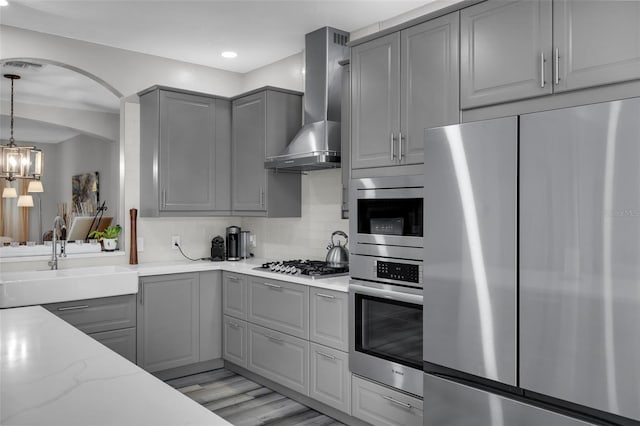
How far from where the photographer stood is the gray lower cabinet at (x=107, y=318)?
335 centimetres

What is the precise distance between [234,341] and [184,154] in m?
1.61

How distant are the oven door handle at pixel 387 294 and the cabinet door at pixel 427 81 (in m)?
0.70

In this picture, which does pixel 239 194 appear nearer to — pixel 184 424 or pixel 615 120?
pixel 615 120

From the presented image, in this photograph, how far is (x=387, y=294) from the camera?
8.82ft

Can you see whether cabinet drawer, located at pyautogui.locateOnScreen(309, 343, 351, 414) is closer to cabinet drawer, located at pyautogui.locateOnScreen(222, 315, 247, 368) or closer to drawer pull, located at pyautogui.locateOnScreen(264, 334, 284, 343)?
drawer pull, located at pyautogui.locateOnScreen(264, 334, 284, 343)

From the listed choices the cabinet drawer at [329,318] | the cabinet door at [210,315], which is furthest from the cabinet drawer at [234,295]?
the cabinet drawer at [329,318]

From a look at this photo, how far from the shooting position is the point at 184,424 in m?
0.94

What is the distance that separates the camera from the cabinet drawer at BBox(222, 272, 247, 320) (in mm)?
3859

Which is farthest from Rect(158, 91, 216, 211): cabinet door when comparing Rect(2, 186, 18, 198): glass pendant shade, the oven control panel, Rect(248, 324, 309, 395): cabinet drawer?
Rect(2, 186, 18, 198): glass pendant shade

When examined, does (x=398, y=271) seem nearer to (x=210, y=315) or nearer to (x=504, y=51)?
(x=504, y=51)

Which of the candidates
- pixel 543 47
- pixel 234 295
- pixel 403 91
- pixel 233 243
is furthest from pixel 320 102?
pixel 543 47

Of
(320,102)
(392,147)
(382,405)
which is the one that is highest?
(320,102)

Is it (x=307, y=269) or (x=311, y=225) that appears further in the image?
(x=311, y=225)

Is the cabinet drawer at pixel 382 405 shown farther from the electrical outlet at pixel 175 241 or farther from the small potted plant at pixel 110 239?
the small potted plant at pixel 110 239
